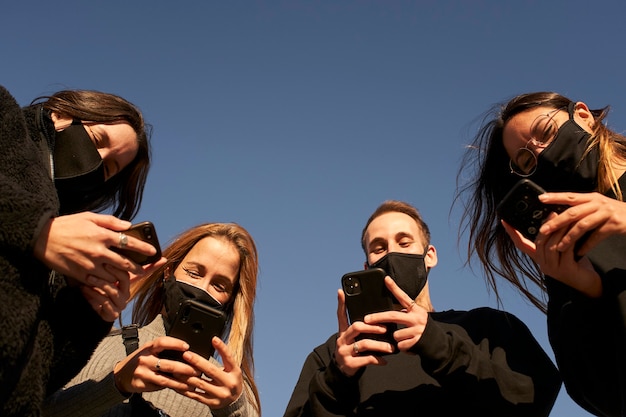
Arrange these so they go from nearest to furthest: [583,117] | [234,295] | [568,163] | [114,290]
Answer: [114,290] < [568,163] < [583,117] < [234,295]

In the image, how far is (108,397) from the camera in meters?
3.85

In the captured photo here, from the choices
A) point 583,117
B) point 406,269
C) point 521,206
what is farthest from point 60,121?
point 583,117

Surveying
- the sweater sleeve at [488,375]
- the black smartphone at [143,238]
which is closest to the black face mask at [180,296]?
the black smartphone at [143,238]

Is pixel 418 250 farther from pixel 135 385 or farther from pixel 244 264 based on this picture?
pixel 135 385

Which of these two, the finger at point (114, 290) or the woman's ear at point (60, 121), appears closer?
the finger at point (114, 290)

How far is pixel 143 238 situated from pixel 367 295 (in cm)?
155

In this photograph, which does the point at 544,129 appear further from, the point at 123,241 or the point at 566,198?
the point at 123,241

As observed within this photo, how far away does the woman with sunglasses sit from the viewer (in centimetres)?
334

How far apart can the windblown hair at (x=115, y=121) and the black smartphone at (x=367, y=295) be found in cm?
194

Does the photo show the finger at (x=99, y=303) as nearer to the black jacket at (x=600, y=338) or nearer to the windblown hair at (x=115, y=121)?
the windblown hair at (x=115, y=121)

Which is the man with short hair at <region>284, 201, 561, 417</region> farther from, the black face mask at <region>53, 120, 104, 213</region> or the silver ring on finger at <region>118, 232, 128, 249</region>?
the black face mask at <region>53, 120, 104, 213</region>

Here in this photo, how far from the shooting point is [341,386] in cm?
405

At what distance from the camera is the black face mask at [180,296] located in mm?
5393

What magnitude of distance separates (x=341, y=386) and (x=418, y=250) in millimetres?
1592
